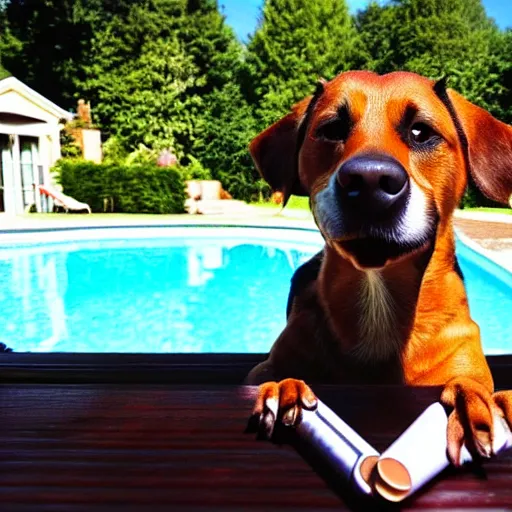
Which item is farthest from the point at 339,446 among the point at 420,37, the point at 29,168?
the point at 420,37

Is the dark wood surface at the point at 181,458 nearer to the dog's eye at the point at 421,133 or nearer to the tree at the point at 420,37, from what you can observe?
the dog's eye at the point at 421,133

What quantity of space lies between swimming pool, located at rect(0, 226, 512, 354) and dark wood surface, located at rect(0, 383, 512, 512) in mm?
3061

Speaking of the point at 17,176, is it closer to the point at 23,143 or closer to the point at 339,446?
the point at 23,143

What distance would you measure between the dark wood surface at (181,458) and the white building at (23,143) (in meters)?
18.7

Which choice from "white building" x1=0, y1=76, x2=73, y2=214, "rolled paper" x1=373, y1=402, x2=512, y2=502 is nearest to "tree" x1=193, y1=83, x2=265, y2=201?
"white building" x1=0, y1=76, x2=73, y2=214

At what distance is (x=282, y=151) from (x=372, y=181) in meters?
0.46

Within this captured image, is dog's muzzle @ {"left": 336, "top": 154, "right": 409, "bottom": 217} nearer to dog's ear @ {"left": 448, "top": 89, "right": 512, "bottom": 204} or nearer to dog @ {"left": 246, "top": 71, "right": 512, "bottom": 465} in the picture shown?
dog @ {"left": 246, "top": 71, "right": 512, "bottom": 465}

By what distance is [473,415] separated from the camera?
0.91m

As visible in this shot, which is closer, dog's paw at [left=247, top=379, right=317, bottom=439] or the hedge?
dog's paw at [left=247, top=379, right=317, bottom=439]

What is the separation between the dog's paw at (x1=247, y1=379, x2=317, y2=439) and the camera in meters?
0.98

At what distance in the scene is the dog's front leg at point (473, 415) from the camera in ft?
2.87

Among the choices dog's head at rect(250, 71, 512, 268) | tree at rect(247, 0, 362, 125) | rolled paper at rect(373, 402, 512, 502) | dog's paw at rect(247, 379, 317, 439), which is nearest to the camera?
rolled paper at rect(373, 402, 512, 502)

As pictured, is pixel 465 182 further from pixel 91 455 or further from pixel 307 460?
pixel 91 455

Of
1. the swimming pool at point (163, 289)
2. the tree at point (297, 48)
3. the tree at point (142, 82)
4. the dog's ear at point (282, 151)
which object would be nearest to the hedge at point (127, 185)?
the swimming pool at point (163, 289)
